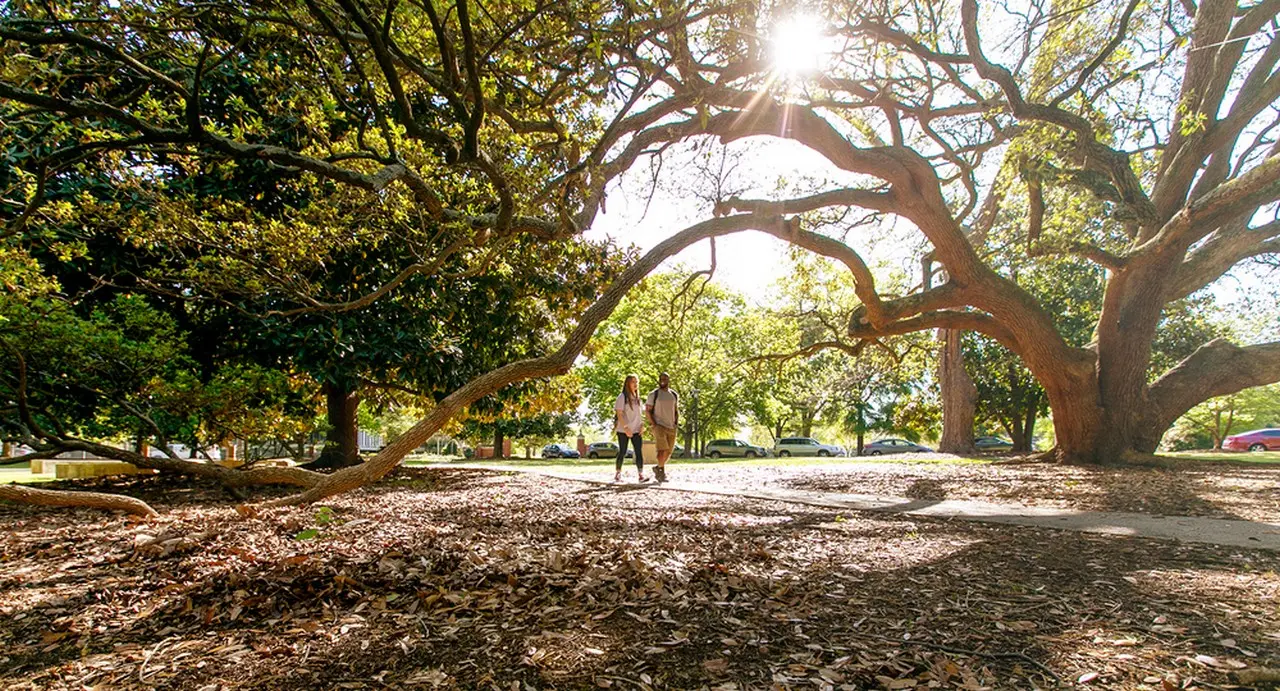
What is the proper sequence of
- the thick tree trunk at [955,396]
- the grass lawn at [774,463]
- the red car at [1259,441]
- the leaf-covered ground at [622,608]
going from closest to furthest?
the leaf-covered ground at [622,608] < the grass lawn at [774,463] < the thick tree trunk at [955,396] < the red car at [1259,441]

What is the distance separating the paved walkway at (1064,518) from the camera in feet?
14.3

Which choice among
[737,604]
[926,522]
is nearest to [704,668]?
[737,604]

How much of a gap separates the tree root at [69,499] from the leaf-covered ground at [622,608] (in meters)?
0.28

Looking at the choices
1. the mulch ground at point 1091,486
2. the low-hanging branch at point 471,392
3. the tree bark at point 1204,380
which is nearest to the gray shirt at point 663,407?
the mulch ground at point 1091,486

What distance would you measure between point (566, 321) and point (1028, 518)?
7173 mm

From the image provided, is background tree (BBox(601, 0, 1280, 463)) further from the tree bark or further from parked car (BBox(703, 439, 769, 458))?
parked car (BBox(703, 439, 769, 458))

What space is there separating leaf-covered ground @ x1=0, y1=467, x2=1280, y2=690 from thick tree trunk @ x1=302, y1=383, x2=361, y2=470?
5399 millimetres

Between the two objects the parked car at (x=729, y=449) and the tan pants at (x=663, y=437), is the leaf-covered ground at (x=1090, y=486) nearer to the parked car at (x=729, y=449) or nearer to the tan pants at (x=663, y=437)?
the tan pants at (x=663, y=437)

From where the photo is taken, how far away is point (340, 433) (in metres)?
10.3

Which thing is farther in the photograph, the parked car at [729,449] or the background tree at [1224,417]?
the parked car at [729,449]

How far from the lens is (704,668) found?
210cm

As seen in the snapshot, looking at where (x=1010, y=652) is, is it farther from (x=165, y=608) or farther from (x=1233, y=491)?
(x=1233, y=491)

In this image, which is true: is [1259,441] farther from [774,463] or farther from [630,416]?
[630,416]

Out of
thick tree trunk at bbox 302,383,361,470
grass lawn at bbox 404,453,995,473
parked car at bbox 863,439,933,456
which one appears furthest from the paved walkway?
parked car at bbox 863,439,933,456
